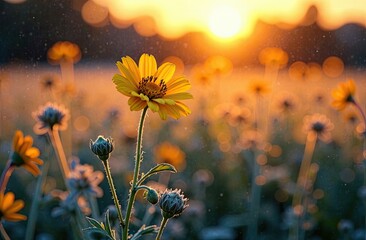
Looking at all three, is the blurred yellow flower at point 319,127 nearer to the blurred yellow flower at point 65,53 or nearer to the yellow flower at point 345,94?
the yellow flower at point 345,94

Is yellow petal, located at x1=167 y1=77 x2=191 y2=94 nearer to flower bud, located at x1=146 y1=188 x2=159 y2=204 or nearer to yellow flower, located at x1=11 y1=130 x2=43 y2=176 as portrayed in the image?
flower bud, located at x1=146 y1=188 x2=159 y2=204

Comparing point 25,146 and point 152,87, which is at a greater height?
point 152,87

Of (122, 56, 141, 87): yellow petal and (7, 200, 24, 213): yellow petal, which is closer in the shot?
(122, 56, 141, 87): yellow petal

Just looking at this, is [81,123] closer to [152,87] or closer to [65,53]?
[65,53]

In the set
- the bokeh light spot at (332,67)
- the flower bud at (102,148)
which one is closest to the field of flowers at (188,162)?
the flower bud at (102,148)

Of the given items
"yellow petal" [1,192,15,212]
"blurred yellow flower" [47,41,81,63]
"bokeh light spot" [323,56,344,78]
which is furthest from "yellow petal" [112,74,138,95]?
"bokeh light spot" [323,56,344,78]

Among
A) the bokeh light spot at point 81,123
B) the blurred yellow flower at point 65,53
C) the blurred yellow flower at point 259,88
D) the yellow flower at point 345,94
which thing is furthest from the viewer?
the bokeh light spot at point 81,123

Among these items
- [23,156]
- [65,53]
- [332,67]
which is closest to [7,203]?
[23,156]
